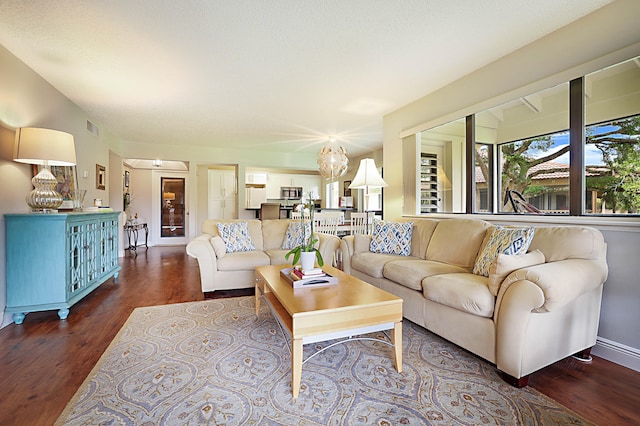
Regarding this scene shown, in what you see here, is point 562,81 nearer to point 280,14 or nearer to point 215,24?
point 280,14

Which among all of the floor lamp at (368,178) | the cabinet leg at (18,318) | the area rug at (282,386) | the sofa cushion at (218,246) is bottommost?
the area rug at (282,386)

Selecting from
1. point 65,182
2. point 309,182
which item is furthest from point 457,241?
point 309,182

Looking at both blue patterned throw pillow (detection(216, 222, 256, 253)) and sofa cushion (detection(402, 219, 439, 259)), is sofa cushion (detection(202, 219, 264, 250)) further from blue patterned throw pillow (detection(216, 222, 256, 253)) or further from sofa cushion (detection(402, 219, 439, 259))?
sofa cushion (detection(402, 219, 439, 259))

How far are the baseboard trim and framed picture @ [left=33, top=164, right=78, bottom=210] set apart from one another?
16.8 feet

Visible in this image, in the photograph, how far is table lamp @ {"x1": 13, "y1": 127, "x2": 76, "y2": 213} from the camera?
8.51 ft

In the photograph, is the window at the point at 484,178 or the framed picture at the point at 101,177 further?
the framed picture at the point at 101,177

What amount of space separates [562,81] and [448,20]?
107 cm

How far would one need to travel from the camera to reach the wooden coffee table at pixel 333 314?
1591mm

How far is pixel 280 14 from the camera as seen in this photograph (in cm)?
216

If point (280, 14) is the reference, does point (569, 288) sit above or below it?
below

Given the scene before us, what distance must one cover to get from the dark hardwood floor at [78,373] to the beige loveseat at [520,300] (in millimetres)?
145

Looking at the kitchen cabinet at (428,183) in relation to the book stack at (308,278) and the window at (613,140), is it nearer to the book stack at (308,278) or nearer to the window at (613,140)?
the window at (613,140)

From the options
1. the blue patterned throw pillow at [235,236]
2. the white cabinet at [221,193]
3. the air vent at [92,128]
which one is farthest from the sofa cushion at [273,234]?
the white cabinet at [221,193]

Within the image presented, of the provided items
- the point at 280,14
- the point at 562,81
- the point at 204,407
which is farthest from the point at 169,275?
the point at 562,81
